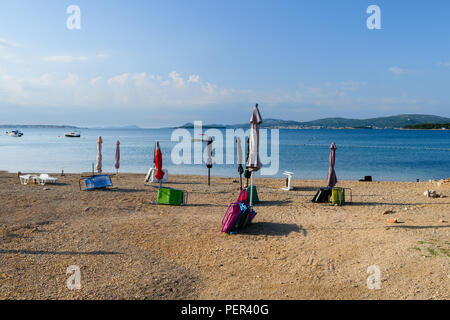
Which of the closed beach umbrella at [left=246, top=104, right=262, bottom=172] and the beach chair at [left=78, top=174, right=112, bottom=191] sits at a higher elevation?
the closed beach umbrella at [left=246, top=104, right=262, bottom=172]

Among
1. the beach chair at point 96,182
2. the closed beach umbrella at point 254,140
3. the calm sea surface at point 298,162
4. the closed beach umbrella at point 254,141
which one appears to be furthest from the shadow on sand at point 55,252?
the calm sea surface at point 298,162

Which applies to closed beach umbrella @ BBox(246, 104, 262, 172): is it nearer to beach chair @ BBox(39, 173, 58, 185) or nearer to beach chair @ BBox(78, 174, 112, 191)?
beach chair @ BBox(78, 174, 112, 191)

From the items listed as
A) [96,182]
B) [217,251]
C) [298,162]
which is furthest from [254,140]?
[298,162]

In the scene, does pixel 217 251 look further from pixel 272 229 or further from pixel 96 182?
pixel 96 182

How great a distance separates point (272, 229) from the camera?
9.27 meters

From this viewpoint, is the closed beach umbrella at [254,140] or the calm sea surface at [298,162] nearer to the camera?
the closed beach umbrella at [254,140]

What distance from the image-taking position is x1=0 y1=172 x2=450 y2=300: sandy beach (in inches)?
225

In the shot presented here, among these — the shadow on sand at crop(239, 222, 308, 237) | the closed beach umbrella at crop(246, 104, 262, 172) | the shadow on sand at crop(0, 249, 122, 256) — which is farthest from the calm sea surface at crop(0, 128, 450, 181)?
the shadow on sand at crop(0, 249, 122, 256)

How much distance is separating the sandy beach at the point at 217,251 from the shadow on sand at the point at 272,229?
54 millimetres

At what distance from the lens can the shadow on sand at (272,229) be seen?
351 inches

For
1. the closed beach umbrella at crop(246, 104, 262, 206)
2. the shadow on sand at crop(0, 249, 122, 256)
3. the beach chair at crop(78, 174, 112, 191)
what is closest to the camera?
the shadow on sand at crop(0, 249, 122, 256)

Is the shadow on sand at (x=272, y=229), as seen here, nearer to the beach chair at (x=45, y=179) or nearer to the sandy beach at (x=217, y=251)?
the sandy beach at (x=217, y=251)

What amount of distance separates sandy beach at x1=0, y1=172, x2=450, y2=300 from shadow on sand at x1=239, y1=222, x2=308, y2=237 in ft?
0.18

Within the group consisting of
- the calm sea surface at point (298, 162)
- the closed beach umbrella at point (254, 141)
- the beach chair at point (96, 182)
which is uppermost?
the closed beach umbrella at point (254, 141)
